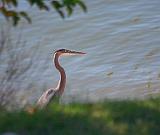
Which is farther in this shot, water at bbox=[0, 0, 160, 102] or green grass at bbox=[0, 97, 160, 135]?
water at bbox=[0, 0, 160, 102]

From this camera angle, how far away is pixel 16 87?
385 inches

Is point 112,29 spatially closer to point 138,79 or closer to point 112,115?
point 138,79

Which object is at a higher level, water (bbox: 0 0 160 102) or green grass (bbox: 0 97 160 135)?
green grass (bbox: 0 97 160 135)

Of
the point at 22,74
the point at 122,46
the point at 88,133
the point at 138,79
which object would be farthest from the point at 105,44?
the point at 88,133

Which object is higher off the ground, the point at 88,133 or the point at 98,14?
the point at 88,133

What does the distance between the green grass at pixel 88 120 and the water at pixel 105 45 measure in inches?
244

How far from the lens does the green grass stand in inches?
243

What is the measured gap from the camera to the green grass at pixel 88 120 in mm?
6184

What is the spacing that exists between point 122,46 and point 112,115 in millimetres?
10349

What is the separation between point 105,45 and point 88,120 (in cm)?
1072

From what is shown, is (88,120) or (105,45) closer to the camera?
(88,120)

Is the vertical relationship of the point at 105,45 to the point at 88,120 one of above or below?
below

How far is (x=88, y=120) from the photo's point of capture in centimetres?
638

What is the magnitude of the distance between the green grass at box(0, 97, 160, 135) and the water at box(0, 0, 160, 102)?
6209 mm
